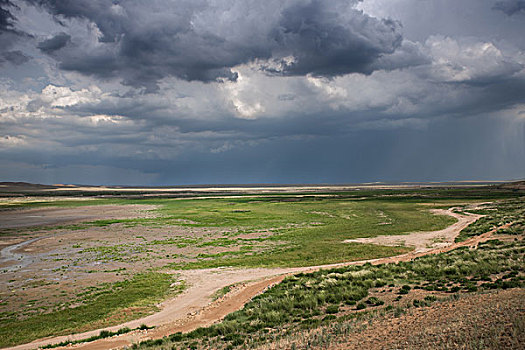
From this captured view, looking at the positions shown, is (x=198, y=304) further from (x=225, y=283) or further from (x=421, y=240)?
(x=421, y=240)

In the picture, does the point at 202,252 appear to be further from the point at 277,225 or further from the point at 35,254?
the point at 277,225

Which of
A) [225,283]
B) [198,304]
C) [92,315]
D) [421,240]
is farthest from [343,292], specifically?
[421,240]

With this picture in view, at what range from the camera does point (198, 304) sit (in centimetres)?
2131

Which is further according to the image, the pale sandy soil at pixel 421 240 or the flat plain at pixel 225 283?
the pale sandy soil at pixel 421 240

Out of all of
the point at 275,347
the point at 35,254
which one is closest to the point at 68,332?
the point at 275,347

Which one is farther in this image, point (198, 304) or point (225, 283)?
point (225, 283)

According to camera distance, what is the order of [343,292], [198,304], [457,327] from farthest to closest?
[198,304], [343,292], [457,327]

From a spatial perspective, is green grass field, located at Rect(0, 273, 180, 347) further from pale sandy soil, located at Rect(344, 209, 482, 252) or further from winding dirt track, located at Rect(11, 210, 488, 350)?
pale sandy soil, located at Rect(344, 209, 482, 252)

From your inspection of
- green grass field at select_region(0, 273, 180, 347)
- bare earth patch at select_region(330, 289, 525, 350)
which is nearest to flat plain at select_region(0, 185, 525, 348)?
green grass field at select_region(0, 273, 180, 347)

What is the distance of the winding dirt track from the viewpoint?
52.7 ft

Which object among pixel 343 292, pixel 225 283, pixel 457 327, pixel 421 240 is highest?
pixel 457 327

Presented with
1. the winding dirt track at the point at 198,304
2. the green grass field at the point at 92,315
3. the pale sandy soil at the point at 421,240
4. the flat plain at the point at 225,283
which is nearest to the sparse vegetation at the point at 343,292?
the flat plain at the point at 225,283

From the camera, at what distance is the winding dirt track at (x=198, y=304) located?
1608 cm

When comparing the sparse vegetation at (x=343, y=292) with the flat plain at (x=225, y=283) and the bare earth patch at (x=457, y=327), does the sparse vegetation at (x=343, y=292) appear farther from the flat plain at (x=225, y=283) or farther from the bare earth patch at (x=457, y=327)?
the bare earth patch at (x=457, y=327)
